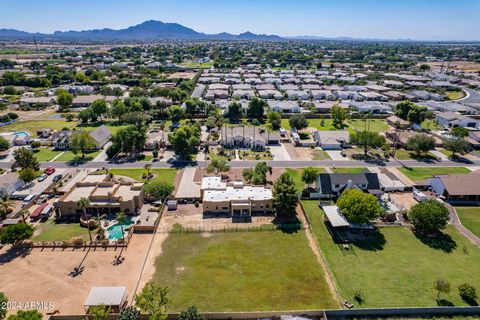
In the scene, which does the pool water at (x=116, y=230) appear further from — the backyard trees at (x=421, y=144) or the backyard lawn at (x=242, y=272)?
the backyard trees at (x=421, y=144)

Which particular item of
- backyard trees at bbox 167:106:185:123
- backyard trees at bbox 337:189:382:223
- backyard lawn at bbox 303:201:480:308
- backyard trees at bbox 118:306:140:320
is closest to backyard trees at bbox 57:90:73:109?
backyard trees at bbox 167:106:185:123

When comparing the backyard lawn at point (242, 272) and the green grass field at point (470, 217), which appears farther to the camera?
the green grass field at point (470, 217)

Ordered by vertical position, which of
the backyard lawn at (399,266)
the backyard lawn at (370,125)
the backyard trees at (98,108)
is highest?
the backyard trees at (98,108)

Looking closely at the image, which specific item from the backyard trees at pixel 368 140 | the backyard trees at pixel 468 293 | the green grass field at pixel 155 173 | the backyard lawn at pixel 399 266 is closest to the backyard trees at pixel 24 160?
the green grass field at pixel 155 173

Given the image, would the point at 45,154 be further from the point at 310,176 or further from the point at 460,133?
the point at 460,133

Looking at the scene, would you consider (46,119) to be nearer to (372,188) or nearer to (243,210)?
(243,210)

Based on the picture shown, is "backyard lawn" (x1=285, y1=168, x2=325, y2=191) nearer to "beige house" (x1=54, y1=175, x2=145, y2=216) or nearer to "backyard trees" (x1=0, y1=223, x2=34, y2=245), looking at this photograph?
"beige house" (x1=54, y1=175, x2=145, y2=216)
